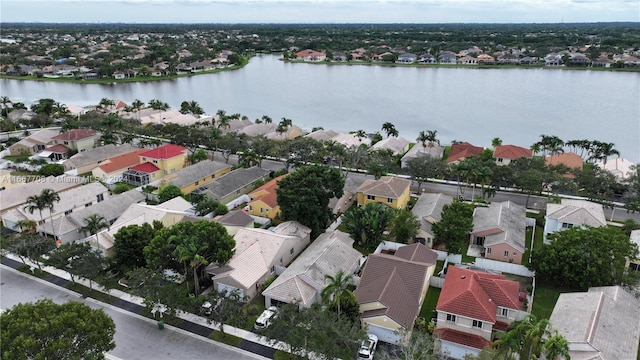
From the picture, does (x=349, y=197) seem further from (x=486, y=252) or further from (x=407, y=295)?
(x=407, y=295)

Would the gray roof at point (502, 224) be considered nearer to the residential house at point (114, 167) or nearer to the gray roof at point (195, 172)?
the gray roof at point (195, 172)

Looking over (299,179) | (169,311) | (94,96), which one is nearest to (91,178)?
(299,179)

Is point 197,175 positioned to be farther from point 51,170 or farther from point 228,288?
point 228,288

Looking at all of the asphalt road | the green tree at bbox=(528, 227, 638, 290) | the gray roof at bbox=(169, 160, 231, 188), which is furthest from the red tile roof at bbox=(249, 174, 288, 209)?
the green tree at bbox=(528, 227, 638, 290)

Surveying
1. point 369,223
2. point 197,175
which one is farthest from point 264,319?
point 197,175

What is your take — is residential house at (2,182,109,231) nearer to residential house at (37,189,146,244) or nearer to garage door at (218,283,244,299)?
residential house at (37,189,146,244)
